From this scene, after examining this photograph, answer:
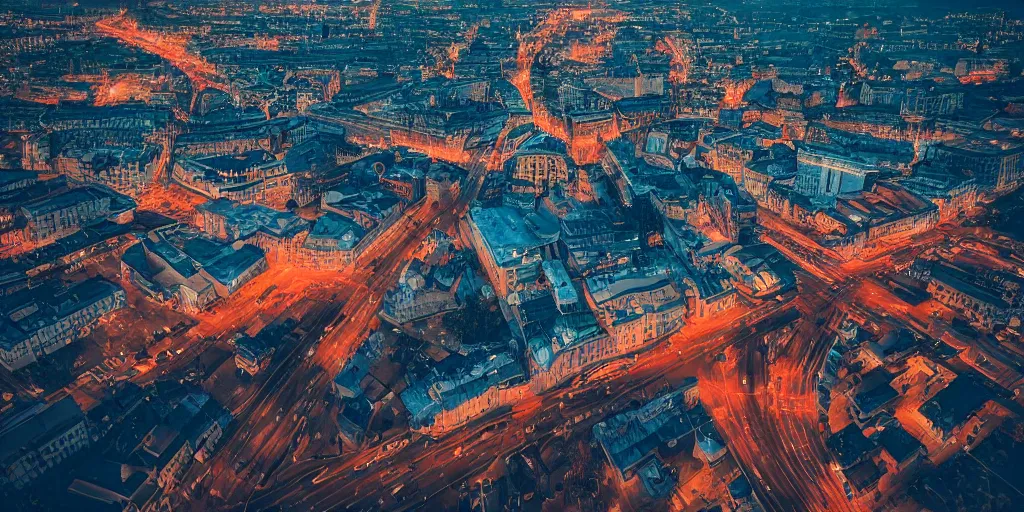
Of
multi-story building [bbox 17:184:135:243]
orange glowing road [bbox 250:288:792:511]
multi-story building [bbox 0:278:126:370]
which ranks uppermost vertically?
multi-story building [bbox 17:184:135:243]

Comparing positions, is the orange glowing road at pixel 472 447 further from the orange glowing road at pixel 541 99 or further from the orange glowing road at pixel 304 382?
the orange glowing road at pixel 541 99

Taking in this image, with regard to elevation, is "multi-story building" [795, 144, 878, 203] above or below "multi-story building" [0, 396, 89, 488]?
above

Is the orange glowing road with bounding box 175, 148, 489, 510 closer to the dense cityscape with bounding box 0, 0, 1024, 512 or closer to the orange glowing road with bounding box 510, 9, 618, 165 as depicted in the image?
the dense cityscape with bounding box 0, 0, 1024, 512

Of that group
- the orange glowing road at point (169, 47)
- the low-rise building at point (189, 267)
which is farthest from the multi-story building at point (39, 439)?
the orange glowing road at point (169, 47)

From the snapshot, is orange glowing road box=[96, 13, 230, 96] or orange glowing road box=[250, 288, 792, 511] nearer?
orange glowing road box=[250, 288, 792, 511]

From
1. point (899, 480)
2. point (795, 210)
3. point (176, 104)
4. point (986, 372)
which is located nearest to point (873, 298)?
point (986, 372)

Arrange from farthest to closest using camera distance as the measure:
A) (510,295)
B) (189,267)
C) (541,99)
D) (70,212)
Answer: (541,99)
(70,212)
(189,267)
(510,295)

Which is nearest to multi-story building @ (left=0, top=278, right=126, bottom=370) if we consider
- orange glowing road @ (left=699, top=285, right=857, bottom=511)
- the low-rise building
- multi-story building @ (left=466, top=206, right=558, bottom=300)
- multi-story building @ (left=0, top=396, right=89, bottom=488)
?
the low-rise building

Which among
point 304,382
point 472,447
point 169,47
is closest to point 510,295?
point 472,447

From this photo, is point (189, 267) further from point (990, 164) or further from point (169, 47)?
point (169, 47)
